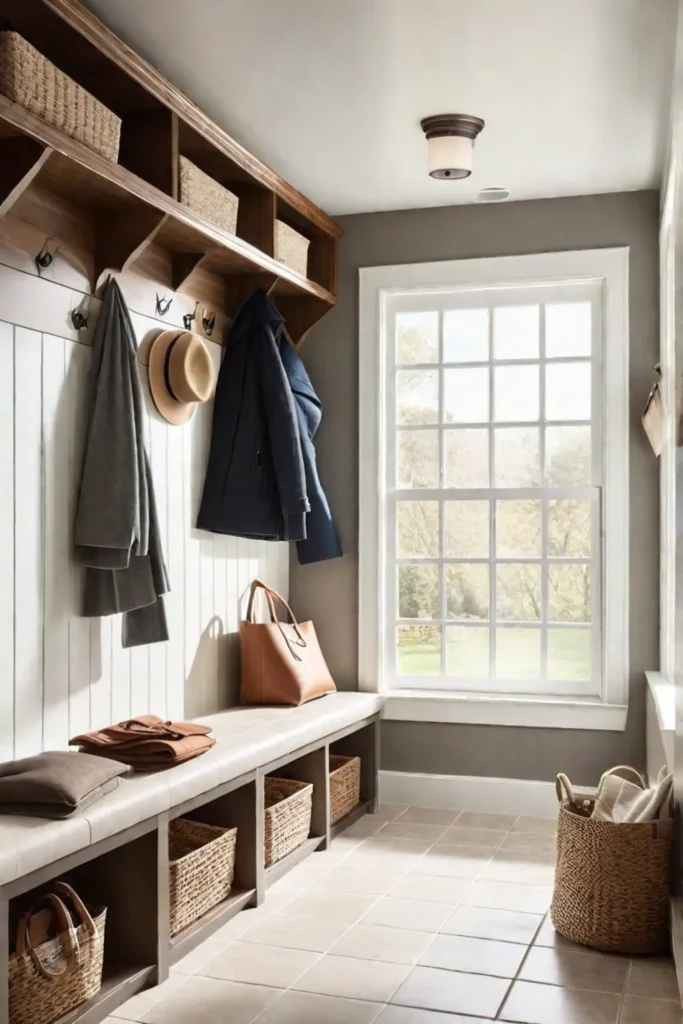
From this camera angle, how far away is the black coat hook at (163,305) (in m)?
3.87

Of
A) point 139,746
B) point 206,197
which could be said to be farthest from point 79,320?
point 139,746

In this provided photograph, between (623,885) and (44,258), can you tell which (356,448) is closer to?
(44,258)

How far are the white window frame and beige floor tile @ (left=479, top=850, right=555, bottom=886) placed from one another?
0.75 meters

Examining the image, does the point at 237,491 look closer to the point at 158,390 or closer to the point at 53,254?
the point at 158,390

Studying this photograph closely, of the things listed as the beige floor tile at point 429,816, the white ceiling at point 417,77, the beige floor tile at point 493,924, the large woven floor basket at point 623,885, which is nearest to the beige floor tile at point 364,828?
the beige floor tile at point 429,816

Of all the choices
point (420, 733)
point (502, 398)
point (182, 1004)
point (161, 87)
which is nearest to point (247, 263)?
point (161, 87)

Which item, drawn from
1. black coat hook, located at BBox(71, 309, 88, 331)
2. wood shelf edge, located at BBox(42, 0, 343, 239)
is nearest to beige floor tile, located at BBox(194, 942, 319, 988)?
black coat hook, located at BBox(71, 309, 88, 331)

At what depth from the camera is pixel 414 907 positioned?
3.54 m

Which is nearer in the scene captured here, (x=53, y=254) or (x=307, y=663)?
(x=53, y=254)

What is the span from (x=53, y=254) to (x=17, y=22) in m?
0.64

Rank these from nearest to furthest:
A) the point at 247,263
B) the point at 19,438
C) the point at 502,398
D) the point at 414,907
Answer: the point at 19,438 → the point at 414,907 → the point at 247,263 → the point at 502,398

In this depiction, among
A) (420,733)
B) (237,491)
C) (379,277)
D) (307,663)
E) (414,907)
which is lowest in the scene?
(414,907)

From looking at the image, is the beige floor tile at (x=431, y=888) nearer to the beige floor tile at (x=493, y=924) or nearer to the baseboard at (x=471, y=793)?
the beige floor tile at (x=493, y=924)

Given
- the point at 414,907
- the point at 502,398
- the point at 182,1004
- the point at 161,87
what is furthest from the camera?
the point at 502,398
